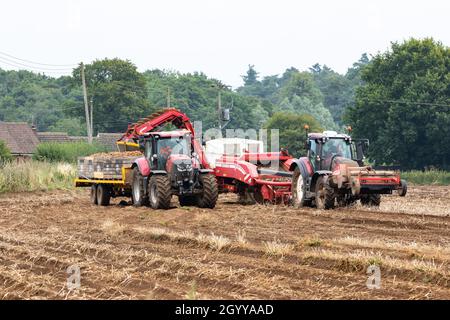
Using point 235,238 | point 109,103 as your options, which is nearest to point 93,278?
point 235,238

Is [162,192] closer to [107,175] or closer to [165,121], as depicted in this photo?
[107,175]

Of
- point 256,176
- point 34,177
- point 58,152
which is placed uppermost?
point 58,152

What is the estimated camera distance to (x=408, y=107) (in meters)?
65.8

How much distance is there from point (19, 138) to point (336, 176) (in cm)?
5704

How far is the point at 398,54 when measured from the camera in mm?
69750

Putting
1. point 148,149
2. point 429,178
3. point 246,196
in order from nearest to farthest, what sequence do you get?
point 148,149
point 246,196
point 429,178

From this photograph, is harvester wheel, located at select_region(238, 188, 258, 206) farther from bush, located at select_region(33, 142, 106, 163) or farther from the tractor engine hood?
bush, located at select_region(33, 142, 106, 163)

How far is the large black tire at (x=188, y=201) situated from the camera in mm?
27047

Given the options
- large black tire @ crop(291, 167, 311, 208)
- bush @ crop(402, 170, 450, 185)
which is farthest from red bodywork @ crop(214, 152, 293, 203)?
bush @ crop(402, 170, 450, 185)

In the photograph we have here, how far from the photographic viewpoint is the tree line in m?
66.1

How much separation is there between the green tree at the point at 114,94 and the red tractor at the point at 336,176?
64.9 metres

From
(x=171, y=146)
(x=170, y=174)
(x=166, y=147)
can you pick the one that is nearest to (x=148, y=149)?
(x=166, y=147)
